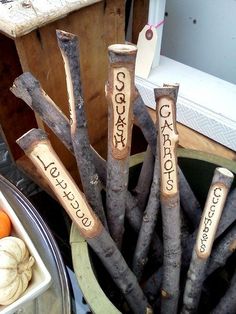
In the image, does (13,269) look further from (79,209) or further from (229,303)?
(229,303)

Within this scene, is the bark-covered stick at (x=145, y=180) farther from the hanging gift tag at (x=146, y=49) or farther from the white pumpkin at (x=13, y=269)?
the hanging gift tag at (x=146, y=49)

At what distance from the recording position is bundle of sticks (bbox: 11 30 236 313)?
15.3 inches

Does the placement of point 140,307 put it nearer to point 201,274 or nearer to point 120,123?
point 201,274

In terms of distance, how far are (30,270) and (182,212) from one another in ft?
0.98

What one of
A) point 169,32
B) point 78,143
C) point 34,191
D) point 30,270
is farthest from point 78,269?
point 169,32

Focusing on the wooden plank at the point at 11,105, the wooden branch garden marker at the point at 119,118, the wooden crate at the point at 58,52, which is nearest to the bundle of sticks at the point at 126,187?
the wooden branch garden marker at the point at 119,118

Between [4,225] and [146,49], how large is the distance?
22.9 inches

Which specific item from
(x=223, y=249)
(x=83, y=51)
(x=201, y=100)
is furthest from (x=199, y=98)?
(x=223, y=249)

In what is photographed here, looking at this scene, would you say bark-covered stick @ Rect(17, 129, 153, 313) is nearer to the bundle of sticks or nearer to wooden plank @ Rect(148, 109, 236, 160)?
the bundle of sticks

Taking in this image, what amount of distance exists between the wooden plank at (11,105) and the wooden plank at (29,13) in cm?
27

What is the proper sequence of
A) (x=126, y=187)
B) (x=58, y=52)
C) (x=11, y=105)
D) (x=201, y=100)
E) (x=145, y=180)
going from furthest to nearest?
(x=11, y=105) → (x=201, y=100) → (x=58, y=52) → (x=145, y=180) → (x=126, y=187)

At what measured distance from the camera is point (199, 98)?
843 mm

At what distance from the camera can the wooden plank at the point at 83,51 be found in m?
0.66

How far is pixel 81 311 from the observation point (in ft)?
2.48
